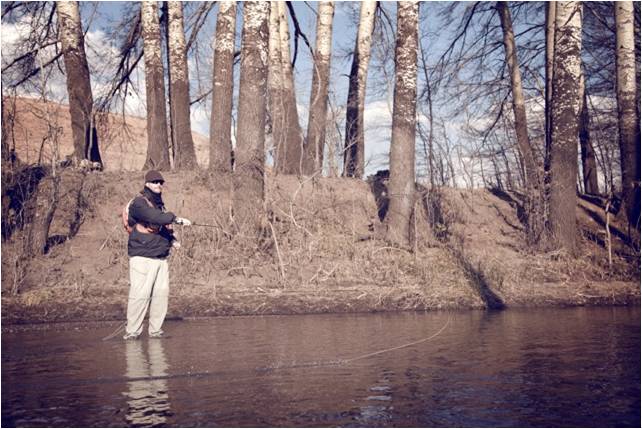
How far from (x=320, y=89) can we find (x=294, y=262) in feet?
24.9

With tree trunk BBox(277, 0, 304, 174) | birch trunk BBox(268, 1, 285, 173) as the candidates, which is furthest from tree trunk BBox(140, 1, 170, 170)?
tree trunk BBox(277, 0, 304, 174)

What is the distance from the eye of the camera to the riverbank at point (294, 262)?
1307cm

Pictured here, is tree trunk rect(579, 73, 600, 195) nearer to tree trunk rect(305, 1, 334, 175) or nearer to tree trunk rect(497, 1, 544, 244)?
tree trunk rect(497, 1, 544, 244)

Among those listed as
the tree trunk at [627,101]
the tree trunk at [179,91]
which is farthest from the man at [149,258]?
the tree trunk at [627,101]

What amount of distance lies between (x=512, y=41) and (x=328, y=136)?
6572 mm

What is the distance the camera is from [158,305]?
10.2m

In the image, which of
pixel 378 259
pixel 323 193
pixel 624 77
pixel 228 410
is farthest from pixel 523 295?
pixel 228 410

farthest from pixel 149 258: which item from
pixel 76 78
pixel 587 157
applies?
pixel 587 157

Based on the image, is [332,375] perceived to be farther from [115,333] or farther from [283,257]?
[283,257]

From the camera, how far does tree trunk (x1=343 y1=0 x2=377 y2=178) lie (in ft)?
74.1

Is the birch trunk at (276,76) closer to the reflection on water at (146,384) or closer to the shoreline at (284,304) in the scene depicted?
the shoreline at (284,304)

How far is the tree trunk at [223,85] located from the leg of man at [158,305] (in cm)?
865

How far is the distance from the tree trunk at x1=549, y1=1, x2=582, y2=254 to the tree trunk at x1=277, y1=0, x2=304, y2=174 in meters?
6.29

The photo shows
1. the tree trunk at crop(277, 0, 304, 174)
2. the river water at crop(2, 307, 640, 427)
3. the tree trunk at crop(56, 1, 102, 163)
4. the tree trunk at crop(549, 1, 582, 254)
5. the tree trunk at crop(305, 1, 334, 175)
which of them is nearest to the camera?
the river water at crop(2, 307, 640, 427)
